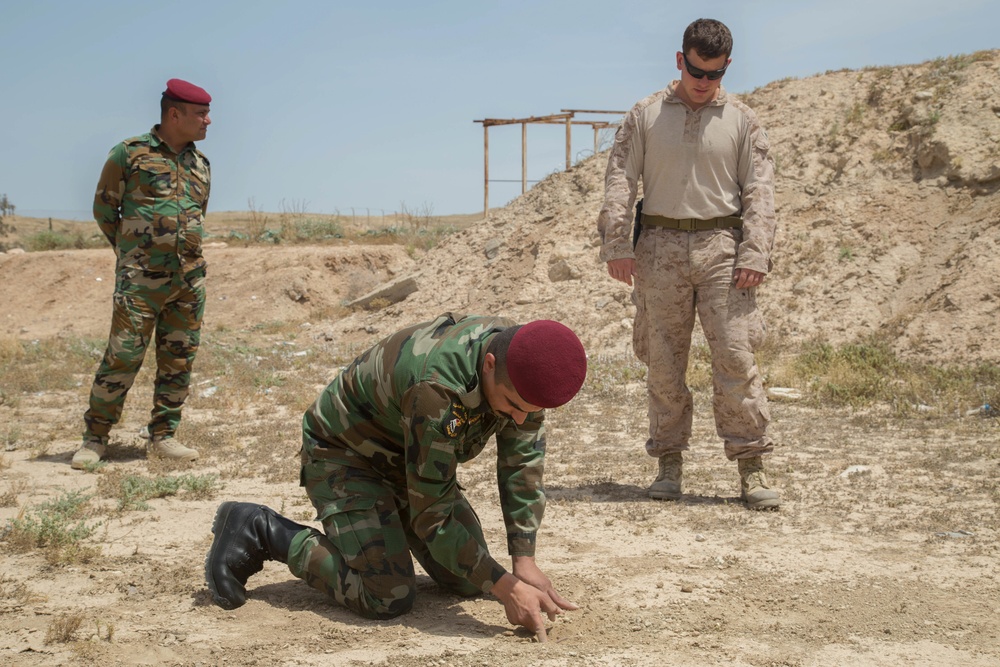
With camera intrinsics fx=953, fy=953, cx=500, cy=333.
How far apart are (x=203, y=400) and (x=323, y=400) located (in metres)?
5.02

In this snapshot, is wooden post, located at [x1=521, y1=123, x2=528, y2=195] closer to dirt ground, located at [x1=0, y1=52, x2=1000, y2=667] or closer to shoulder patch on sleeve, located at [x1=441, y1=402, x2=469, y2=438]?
dirt ground, located at [x1=0, y1=52, x2=1000, y2=667]

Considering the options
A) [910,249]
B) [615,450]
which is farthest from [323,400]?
[910,249]

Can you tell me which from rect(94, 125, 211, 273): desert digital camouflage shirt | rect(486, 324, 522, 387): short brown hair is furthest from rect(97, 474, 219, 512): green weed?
rect(486, 324, 522, 387): short brown hair

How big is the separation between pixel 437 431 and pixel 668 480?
7.98 feet

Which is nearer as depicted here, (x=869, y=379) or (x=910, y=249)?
(x=869, y=379)

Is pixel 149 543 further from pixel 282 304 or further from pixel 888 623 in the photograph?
pixel 282 304

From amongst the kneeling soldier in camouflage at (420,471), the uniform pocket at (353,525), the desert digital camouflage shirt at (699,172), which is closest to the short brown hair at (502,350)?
the kneeling soldier in camouflage at (420,471)

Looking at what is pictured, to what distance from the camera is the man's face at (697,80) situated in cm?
463

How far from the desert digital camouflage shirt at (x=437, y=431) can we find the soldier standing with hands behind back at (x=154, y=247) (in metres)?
2.68

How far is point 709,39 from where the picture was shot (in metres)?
4.55

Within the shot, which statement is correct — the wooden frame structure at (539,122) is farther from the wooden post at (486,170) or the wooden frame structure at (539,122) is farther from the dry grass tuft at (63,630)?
the dry grass tuft at (63,630)

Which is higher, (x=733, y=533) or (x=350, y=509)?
(x=350, y=509)

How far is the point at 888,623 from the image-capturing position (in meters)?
3.28

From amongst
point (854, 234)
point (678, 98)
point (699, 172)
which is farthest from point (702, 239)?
point (854, 234)
